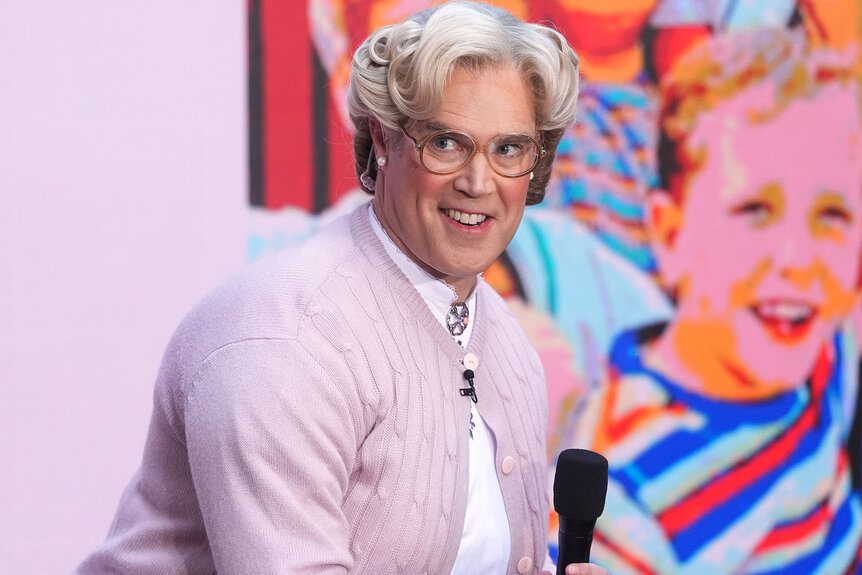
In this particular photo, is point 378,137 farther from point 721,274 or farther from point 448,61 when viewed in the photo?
point 721,274

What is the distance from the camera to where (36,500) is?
2.29 m

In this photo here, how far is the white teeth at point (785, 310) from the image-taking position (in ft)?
9.00

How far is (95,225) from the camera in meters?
2.27

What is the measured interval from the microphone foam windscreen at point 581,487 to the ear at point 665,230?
5.00 feet

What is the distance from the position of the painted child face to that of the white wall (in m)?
1.29

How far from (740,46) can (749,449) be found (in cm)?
115

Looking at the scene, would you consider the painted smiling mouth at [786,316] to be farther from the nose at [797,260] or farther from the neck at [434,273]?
the neck at [434,273]

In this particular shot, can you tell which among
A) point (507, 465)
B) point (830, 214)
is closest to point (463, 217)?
point (507, 465)

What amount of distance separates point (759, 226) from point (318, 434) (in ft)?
6.38

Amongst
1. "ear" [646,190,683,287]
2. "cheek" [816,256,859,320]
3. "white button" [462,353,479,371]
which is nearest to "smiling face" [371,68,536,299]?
"white button" [462,353,479,371]

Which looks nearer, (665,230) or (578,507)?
(578,507)

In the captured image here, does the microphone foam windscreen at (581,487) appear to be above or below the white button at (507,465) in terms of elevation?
above

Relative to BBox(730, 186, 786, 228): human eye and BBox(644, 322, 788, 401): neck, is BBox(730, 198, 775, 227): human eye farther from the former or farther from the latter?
BBox(644, 322, 788, 401): neck

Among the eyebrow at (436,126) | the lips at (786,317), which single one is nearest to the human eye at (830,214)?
the lips at (786,317)
